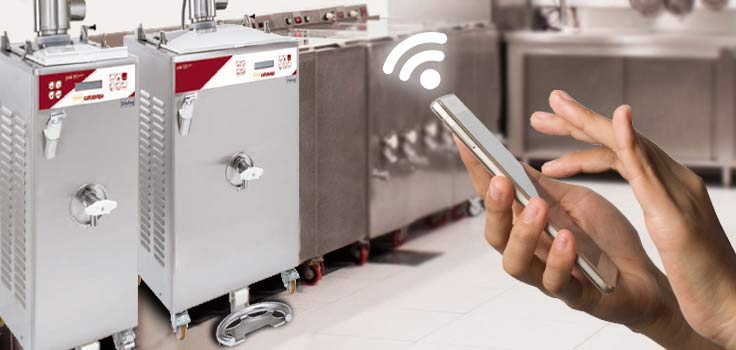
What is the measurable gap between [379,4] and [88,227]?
3.03m

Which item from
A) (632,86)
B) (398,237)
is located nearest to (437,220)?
(398,237)

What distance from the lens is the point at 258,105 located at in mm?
3588

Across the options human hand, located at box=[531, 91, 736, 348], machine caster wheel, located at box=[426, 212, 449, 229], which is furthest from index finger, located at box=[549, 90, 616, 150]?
machine caster wheel, located at box=[426, 212, 449, 229]

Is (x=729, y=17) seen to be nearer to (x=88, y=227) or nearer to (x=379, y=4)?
(x=379, y=4)

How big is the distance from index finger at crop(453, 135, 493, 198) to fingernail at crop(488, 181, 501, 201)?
0.05 m

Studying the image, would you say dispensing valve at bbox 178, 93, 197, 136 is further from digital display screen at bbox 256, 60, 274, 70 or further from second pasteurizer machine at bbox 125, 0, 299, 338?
digital display screen at bbox 256, 60, 274, 70

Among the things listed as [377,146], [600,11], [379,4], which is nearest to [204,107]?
[377,146]

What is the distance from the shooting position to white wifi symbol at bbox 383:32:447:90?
16.1ft

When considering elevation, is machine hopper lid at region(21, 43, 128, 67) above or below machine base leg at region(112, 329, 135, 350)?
above

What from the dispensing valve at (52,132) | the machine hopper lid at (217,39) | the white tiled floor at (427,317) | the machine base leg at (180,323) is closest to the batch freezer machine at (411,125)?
the white tiled floor at (427,317)

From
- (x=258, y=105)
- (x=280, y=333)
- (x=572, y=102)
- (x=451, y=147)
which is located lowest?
(x=280, y=333)

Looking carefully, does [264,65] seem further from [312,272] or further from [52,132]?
[312,272]

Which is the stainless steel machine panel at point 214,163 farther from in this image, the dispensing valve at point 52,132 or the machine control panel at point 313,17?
the machine control panel at point 313,17

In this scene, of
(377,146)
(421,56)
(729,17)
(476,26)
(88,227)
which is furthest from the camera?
(729,17)
